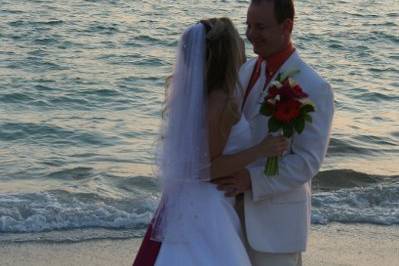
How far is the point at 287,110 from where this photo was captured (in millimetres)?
3133

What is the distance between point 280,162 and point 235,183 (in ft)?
0.62

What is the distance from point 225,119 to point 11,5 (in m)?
15.1

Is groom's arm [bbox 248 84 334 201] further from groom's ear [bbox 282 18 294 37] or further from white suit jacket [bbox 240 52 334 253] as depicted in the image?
groom's ear [bbox 282 18 294 37]

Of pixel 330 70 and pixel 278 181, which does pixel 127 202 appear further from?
pixel 330 70

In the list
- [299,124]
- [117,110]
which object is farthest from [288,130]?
[117,110]

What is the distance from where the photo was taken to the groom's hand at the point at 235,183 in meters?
3.32

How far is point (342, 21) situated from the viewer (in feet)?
61.2

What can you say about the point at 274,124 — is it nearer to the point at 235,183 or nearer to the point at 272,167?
the point at 272,167

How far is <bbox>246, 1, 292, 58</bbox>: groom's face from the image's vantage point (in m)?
3.29

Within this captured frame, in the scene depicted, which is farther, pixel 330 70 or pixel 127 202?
pixel 330 70

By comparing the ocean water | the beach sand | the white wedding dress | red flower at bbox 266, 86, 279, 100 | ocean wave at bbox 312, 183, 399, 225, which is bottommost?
the ocean water

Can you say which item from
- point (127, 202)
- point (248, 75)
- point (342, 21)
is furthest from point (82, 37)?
point (248, 75)

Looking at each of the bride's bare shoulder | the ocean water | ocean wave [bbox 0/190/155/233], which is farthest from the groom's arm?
ocean wave [bbox 0/190/155/233]

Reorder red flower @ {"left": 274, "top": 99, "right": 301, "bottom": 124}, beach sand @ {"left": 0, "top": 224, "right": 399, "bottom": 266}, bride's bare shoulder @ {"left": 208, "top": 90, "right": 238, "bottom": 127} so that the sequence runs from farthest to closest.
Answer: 1. beach sand @ {"left": 0, "top": 224, "right": 399, "bottom": 266}
2. bride's bare shoulder @ {"left": 208, "top": 90, "right": 238, "bottom": 127}
3. red flower @ {"left": 274, "top": 99, "right": 301, "bottom": 124}
